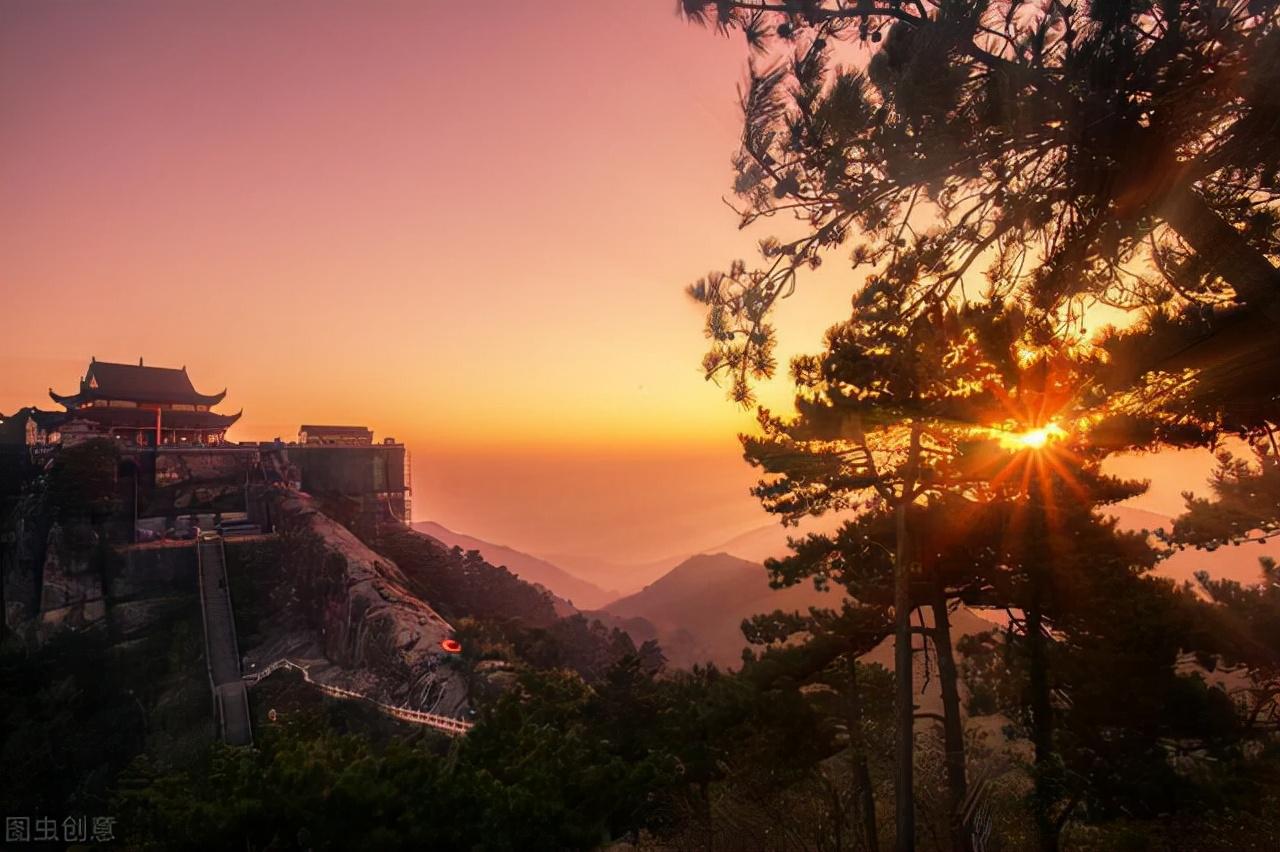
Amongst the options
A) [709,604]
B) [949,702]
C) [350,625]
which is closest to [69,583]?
[350,625]

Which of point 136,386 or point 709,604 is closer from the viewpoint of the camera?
point 136,386

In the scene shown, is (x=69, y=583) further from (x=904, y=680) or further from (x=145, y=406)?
(x=904, y=680)

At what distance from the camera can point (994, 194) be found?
446 cm

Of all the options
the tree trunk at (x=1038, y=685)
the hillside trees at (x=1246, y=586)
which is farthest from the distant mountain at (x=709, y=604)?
the tree trunk at (x=1038, y=685)

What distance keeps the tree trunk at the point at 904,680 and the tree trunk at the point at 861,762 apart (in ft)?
1.05

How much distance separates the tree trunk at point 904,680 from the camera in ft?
22.1

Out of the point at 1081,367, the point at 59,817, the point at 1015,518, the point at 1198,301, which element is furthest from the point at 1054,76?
the point at 59,817

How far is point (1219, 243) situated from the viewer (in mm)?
3961

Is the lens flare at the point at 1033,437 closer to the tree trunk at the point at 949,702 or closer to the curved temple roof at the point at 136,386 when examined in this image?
the tree trunk at the point at 949,702

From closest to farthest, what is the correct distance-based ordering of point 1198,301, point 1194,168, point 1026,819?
point 1194,168, point 1198,301, point 1026,819

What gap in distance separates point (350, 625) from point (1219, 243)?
2471 cm

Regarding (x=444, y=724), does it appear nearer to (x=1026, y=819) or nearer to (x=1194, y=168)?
(x=1026, y=819)

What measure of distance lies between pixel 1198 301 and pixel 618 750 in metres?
9.22

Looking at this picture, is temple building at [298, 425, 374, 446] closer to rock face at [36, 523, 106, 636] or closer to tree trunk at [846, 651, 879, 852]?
rock face at [36, 523, 106, 636]
